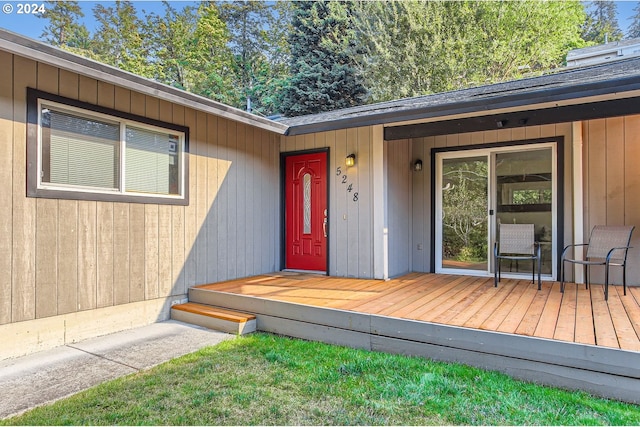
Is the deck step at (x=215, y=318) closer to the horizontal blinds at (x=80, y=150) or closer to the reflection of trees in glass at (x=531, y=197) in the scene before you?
the horizontal blinds at (x=80, y=150)

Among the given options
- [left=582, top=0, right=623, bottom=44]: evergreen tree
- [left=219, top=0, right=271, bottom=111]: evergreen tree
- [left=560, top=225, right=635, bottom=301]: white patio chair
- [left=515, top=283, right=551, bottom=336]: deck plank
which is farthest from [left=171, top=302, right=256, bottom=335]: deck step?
[left=582, top=0, right=623, bottom=44]: evergreen tree

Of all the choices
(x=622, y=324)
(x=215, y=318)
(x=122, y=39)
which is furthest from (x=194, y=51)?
(x=622, y=324)

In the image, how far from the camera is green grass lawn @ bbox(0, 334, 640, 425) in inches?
84.4

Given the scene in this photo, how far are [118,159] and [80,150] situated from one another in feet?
1.23

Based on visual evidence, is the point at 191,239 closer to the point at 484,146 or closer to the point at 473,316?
the point at 473,316

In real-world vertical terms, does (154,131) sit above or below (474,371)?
above

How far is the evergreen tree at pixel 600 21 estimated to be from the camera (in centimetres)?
1697

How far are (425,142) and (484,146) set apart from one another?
0.92m

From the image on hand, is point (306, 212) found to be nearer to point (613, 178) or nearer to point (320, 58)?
point (613, 178)

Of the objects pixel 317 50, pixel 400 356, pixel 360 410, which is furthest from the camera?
pixel 317 50

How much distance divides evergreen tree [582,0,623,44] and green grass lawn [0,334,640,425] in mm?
20735

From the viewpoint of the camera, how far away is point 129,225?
4.02 m

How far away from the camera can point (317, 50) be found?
534 inches

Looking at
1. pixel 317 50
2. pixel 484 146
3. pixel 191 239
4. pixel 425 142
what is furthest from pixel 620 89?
pixel 317 50
